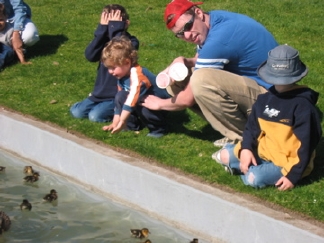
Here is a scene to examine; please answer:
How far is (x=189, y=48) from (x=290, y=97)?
193 inches

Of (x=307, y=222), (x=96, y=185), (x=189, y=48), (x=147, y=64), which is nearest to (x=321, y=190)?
(x=307, y=222)

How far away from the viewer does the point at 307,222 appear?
223 inches

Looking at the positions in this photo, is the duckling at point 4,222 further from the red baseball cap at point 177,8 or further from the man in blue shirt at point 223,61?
the red baseball cap at point 177,8

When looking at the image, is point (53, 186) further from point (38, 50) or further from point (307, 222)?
point (38, 50)

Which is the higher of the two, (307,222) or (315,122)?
(315,122)

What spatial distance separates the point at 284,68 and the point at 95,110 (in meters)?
2.68

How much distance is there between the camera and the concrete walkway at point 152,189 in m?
5.66

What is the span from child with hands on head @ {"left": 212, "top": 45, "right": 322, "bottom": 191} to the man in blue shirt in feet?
1.55

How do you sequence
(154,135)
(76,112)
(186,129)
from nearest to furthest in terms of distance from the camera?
(154,135) → (186,129) → (76,112)

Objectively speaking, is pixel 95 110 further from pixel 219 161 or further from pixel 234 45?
pixel 234 45

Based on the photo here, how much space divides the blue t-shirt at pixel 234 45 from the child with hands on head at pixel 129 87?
82cm

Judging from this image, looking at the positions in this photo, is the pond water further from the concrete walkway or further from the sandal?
the sandal

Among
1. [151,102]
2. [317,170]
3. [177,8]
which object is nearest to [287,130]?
[317,170]

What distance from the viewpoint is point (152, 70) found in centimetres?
991
